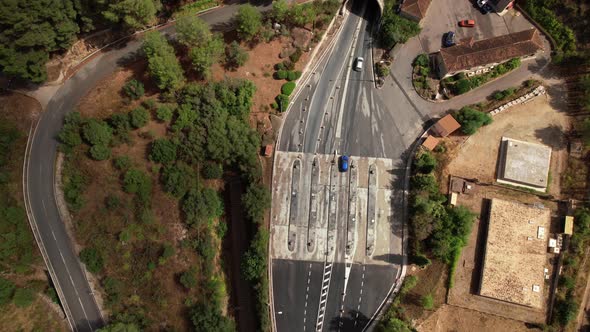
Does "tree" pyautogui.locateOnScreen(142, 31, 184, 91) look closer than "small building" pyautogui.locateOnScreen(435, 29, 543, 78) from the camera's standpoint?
Yes

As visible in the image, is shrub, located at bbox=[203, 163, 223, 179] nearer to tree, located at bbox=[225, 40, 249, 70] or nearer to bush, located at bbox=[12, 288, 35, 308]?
tree, located at bbox=[225, 40, 249, 70]

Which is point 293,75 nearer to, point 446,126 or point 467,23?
point 446,126

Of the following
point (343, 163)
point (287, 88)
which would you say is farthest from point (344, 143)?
point (287, 88)

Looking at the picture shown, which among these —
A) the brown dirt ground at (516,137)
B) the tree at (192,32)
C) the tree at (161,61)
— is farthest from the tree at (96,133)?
the brown dirt ground at (516,137)

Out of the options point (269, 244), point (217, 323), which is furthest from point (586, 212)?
point (217, 323)

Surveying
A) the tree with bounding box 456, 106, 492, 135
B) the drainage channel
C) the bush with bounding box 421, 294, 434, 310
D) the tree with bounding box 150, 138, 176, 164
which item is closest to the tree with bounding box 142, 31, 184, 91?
the tree with bounding box 150, 138, 176, 164

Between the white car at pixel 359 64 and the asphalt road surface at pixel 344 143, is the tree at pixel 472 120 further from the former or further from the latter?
the white car at pixel 359 64
